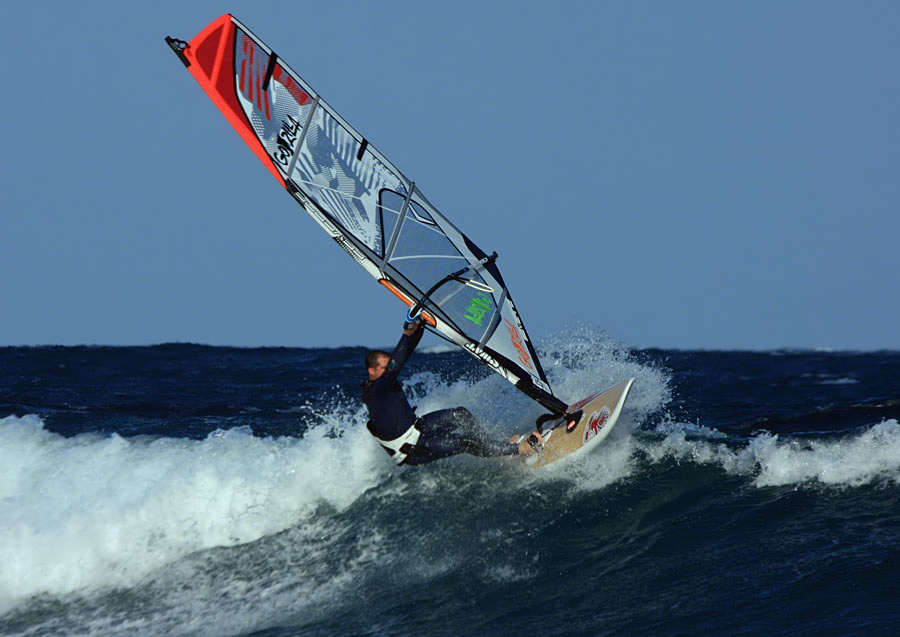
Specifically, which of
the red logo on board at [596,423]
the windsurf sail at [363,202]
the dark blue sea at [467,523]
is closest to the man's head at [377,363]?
the windsurf sail at [363,202]

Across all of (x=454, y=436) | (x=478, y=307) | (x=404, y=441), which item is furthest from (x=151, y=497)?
(x=478, y=307)

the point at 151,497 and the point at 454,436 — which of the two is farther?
the point at 151,497

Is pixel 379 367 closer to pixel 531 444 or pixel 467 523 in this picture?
pixel 467 523

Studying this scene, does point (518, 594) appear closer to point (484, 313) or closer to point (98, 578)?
point (484, 313)

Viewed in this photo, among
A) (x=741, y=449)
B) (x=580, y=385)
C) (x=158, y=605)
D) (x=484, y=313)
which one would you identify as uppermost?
(x=484, y=313)

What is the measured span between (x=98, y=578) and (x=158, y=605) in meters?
0.70

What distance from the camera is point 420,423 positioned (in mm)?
5785

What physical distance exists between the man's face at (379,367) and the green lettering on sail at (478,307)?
873mm

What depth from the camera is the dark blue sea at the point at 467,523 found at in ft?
15.3

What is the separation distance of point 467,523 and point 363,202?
242 centimetres

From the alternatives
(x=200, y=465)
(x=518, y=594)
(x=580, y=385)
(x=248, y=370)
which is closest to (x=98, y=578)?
(x=200, y=465)

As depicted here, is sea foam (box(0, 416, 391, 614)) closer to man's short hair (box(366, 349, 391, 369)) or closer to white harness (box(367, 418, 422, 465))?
white harness (box(367, 418, 422, 465))

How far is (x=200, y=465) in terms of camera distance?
6742 millimetres

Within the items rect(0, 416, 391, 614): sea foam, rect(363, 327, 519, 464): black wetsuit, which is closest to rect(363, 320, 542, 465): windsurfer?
rect(363, 327, 519, 464): black wetsuit
